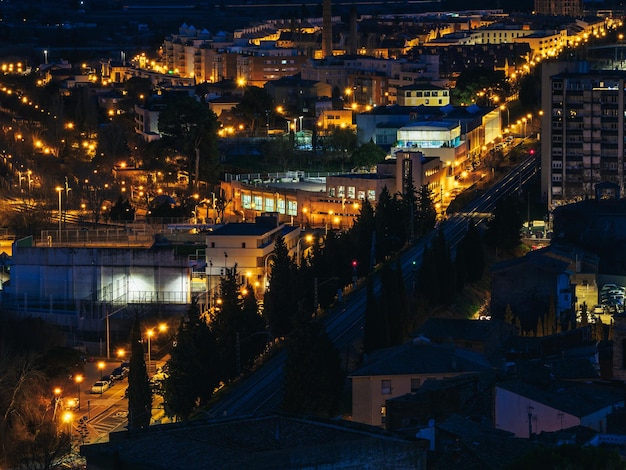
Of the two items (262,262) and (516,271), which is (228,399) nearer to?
(516,271)

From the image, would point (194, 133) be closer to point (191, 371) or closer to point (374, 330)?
point (374, 330)

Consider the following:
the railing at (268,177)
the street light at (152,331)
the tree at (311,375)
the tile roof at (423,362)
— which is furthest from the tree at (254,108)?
the tile roof at (423,362)

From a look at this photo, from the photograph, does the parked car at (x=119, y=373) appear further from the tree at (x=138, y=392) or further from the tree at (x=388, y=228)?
the tree at (x=388, y=228)

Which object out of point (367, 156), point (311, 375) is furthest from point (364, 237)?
point (367, 156)

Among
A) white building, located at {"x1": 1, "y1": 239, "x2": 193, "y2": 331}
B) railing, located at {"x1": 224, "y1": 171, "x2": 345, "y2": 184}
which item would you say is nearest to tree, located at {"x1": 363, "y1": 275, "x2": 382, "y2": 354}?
white building, located at {"x1": 1, "y1": 239, "x2": 193, "y2": 331}

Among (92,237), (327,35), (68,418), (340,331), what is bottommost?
(68,418)

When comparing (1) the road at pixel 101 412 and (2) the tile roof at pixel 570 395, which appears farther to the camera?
Answer: (1) the road at pixel 101 412
